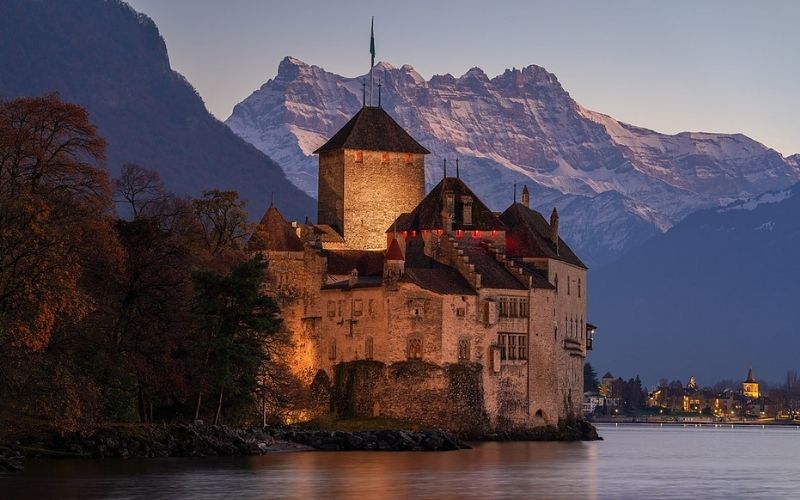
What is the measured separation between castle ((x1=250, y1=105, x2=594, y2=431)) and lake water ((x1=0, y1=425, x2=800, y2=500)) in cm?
826

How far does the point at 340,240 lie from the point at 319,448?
103ft

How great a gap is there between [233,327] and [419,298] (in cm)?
2029

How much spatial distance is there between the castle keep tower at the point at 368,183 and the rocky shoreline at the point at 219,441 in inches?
857

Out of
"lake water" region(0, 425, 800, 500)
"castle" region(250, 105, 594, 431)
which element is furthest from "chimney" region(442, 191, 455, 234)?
"lake water" region(0, 425, 800, 500)

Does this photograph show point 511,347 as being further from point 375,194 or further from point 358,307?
point 375,194

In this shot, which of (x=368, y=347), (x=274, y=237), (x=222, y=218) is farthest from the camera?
(x=274, y=237)

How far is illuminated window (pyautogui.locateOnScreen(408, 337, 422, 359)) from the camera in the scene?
123 metres

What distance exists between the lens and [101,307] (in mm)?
94812

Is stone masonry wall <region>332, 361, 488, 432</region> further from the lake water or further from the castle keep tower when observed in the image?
the castle keep tower

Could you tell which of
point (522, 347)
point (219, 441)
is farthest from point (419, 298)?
point (219, 441)

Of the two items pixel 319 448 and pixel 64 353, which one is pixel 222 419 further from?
pixel 64 353

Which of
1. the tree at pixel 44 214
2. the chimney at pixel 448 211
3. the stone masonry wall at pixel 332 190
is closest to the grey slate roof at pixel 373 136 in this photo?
the stone masonry wall at pixel 332 190

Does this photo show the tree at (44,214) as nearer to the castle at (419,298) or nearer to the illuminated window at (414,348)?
the illuminated window at (414,348)

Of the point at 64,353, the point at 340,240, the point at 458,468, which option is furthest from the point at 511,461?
the point at 340,240
